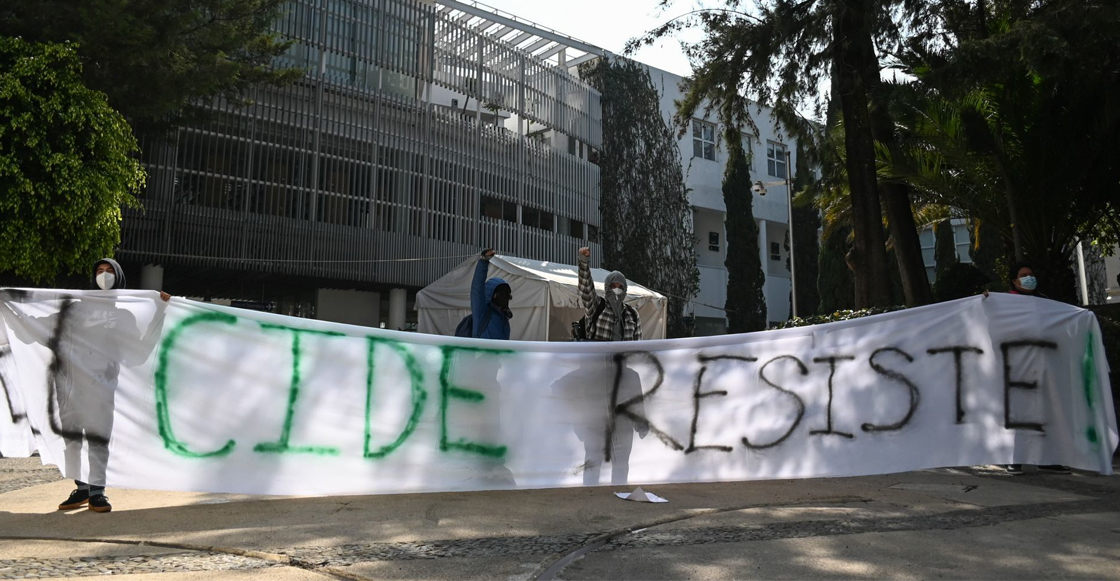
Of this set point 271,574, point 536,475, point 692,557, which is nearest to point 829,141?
point 536,475

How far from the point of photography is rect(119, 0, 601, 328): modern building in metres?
20.1

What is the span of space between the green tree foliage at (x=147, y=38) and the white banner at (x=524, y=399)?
30.8 ft

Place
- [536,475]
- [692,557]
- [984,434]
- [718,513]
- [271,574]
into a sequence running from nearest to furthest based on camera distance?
[271,574] → [692,557] → [718,513] → [536,475] → [984,434]

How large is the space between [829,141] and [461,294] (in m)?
7.14

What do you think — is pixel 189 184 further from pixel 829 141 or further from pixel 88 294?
pixel 88 294

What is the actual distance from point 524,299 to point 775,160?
2998cm

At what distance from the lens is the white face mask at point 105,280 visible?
5285mm

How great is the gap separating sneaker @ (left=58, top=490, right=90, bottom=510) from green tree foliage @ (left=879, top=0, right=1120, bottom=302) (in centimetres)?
945

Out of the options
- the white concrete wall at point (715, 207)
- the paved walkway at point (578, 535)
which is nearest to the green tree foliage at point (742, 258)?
the white concrete wall at point (715, 207)

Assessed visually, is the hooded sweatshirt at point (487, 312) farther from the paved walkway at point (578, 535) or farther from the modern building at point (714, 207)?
the modern building at point (714, 207)

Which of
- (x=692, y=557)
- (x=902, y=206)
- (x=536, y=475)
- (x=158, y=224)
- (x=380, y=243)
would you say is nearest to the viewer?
(x=692, y=557)

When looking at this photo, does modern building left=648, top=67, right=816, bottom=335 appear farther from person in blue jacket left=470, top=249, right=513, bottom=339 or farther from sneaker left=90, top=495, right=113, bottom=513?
sneaker left=90, top=495, right=113, bottom=513

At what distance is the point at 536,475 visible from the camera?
5594 millimetres

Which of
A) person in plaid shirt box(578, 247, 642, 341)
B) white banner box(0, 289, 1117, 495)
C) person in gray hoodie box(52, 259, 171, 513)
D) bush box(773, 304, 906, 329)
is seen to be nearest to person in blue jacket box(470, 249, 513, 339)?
person in plaid shirt box(578, 247, 642, 341)
